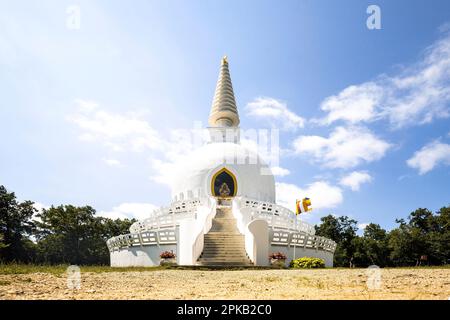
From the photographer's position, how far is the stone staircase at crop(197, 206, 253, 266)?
21.5 meters

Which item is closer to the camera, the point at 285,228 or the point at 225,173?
the point at 285,228

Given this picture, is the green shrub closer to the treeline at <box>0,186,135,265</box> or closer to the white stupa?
the white stupa

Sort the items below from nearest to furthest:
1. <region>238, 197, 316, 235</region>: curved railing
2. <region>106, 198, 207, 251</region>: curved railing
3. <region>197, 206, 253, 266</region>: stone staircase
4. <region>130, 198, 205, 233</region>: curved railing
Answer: <region>197, 206, 253, 266</region>: stone staircase
<region>106, 198, 207, 251</region>: curved railing
<region>238, 197, 316, 235</region>: curved railing
<region>130, 198, 205, 233</region>: curved railing

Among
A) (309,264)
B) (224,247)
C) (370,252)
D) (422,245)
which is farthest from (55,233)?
(422,245)

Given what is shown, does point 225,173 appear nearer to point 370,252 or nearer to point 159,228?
point 159,228

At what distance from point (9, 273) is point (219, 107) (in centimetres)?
3664

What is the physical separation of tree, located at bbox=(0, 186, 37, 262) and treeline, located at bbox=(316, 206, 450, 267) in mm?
39426

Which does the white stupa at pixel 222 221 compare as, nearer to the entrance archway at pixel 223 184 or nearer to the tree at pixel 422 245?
the entrance archway at pixel 223 184

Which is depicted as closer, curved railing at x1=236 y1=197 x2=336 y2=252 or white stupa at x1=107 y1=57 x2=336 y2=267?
white stupa at x1=107 y1=57 x2=336 y2=267

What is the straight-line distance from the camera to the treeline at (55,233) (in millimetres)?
40850

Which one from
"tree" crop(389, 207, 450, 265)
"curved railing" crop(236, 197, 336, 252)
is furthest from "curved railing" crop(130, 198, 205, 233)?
"tree" crop(389, 207, 450, 265)

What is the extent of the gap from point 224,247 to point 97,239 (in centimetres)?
3085

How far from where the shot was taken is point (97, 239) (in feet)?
157
